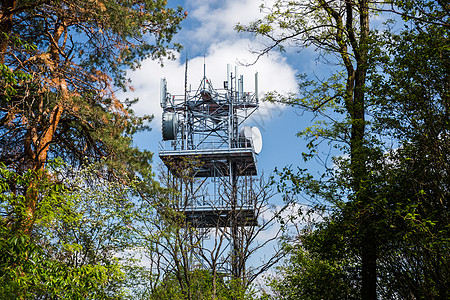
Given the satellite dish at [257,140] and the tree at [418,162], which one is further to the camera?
the satellite dish at [257,140]

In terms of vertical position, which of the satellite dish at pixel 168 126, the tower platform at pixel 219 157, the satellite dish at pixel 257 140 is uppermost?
the satellite dish at pixel 168 126

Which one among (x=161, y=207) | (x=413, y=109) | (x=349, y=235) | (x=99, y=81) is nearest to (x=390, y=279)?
(x=349, y=235)

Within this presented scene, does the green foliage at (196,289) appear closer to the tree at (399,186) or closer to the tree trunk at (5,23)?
the tree at (399,186)

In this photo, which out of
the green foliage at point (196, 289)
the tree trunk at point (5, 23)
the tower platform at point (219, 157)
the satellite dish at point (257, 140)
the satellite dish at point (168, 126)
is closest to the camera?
the tree trunk at point (5, 23)

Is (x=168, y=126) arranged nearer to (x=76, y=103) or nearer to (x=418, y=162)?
(x=76, y=103)

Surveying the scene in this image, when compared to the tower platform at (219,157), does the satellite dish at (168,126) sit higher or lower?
higher

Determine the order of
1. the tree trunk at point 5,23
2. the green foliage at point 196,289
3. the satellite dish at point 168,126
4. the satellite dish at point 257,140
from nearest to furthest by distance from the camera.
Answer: the tree trunk at point 5,23, the green foliage at point 196,289, the satellite dish at point 257,140, the satellite dish at point 168,126

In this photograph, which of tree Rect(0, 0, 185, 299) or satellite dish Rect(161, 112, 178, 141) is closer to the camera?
tree Rect(0, 0, 185, 299)

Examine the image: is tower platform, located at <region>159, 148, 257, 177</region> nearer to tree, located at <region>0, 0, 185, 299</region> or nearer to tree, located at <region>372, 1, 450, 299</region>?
tree, located at <region>0, 0, 185, 299</region>

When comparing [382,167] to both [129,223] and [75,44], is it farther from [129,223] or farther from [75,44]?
[75,44]

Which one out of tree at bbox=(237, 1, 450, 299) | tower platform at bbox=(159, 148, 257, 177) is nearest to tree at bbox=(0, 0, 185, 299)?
tree at bbox=(237, 1, 450, 299)

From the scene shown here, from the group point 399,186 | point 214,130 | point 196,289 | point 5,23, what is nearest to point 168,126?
point 214,130

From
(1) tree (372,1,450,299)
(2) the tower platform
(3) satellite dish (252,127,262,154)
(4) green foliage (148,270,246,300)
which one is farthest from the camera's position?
(3) satellite dish (252,127,262,154)

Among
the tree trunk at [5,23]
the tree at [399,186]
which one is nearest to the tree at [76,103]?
the tree trunk at [5,23]
